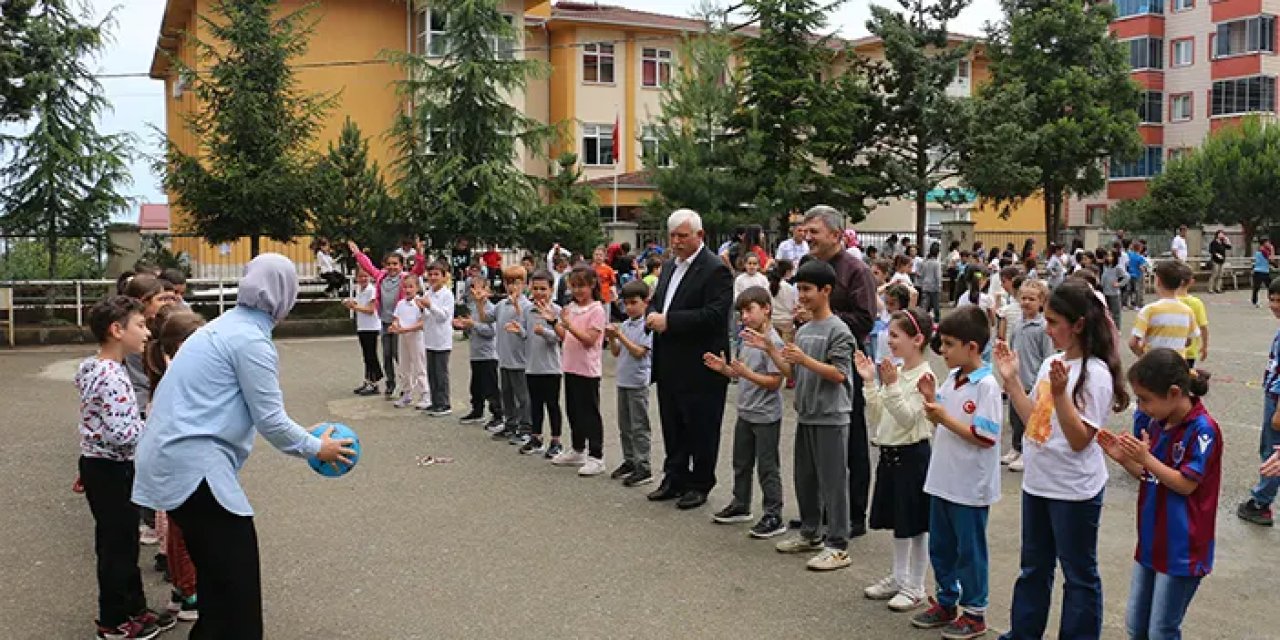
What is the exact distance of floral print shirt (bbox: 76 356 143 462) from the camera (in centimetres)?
539

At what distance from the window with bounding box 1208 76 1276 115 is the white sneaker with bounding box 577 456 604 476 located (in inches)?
2109

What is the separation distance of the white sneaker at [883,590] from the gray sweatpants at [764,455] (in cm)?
130

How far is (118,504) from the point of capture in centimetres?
548

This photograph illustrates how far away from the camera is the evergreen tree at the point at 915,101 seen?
31203mm

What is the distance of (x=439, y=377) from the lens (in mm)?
12195

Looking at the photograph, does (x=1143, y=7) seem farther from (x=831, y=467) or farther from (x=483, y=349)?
(x=831, y=467)

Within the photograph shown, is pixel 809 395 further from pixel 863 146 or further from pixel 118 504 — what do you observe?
pixel 863 146

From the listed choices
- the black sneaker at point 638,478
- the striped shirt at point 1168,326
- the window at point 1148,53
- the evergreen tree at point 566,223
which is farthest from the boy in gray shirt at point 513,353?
the window at point 1148,53

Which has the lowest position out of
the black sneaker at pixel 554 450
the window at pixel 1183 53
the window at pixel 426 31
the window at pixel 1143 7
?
the black sneaker at pixel 554 450

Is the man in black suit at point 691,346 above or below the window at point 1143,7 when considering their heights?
below

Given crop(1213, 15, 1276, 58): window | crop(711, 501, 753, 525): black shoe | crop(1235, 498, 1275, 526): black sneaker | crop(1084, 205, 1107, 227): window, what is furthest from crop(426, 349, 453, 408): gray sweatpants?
crop(1213, 15, 1276, 58): window

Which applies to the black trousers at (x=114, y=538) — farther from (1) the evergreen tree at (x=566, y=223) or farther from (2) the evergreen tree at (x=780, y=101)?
(2) the evergreen tree at (x=780, y=101)

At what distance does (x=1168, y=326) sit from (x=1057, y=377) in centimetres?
488

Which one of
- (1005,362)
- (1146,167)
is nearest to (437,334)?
(1005,362)
